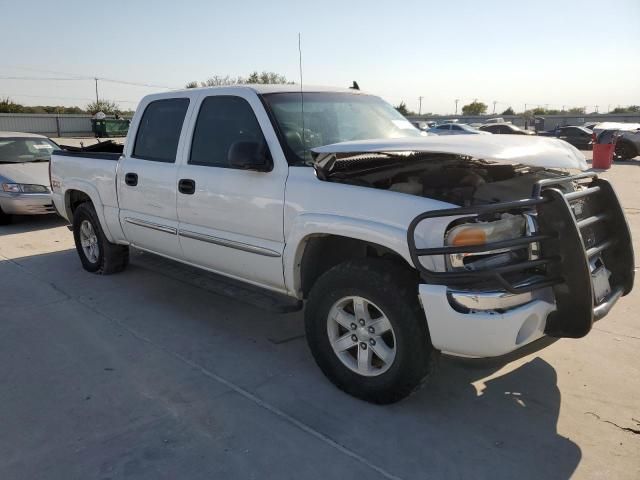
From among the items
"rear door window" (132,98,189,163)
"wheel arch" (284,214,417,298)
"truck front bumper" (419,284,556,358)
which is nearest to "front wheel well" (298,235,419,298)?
"wheel arch" (284,214,417,298)

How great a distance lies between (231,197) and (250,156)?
490 mm

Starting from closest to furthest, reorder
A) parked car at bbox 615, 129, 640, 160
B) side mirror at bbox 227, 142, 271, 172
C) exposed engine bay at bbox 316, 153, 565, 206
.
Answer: exposed engine bay at bbox 316, 153, 565, 206 → side mirror at bbox 227, 142, 271, 172 → parked car at bbox 615, 129, 640, 160

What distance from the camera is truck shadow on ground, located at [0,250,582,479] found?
9.50 feet

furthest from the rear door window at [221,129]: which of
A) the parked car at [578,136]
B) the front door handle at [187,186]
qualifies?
the parked car at [578,136]

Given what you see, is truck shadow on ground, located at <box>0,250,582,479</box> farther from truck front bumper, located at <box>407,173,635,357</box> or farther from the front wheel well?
the front wheel well

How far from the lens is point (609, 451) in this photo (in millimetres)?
2949

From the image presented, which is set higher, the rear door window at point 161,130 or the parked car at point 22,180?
the rear door window at point 161,130

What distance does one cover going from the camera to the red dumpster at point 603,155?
18625 millimetres

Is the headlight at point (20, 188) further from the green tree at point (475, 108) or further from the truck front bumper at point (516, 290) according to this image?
the green tree at point (475, 108)

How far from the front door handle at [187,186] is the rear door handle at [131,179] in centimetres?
76

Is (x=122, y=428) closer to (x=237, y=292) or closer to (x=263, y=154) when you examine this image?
(x=237, y=292)

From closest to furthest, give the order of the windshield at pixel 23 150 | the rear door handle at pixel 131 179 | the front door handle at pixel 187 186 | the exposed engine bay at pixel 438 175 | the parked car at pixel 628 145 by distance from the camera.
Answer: the exposed engine bay at pixel 438 175
the front door handle at pixel 187 186
the rear door handle at pixel 131 179
the windshield at pixel 23 150
the parked car at pixel 628 145

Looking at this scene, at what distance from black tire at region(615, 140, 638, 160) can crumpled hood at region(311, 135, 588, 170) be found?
70.2 feet

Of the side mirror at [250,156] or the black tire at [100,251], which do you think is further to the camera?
the black tire at [100,251]
